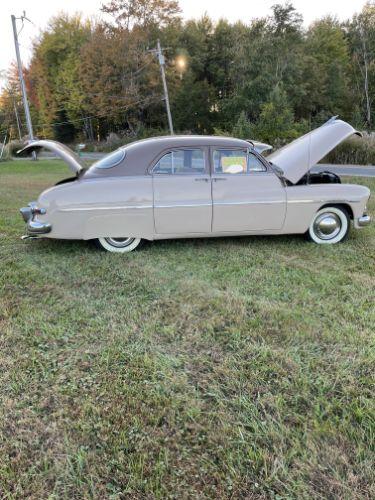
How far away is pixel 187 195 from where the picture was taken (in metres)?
4.39

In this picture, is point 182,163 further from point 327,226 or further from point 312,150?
point 327,226

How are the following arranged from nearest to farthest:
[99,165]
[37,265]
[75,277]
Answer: [75,277], [37,265], [99,165]

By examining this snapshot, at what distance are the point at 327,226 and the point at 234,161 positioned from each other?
1527 millimetres

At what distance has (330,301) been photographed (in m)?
3.21

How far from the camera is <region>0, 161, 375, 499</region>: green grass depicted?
1.68 m

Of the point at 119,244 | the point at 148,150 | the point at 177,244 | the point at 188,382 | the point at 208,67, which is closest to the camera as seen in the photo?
the point at 188,382

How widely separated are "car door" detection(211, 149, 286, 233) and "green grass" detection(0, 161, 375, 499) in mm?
766

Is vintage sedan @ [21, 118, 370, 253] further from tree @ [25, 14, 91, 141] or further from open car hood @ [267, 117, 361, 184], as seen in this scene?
tree @ [25, 14, 91, 141]

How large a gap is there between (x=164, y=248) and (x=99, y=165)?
133 cm

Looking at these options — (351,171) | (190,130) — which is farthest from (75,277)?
(190,130)

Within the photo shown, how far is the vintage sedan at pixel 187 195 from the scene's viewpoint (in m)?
4.30

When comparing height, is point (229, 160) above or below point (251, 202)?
above

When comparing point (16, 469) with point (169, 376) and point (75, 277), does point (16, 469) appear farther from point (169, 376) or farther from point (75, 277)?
point (75, 277)

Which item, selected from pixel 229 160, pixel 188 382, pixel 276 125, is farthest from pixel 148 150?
pixel 276 125
